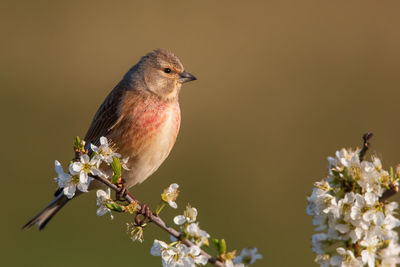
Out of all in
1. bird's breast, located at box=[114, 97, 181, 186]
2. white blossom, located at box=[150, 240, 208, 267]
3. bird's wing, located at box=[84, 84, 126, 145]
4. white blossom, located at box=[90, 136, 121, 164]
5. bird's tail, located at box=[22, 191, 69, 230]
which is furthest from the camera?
bird's tail, located at box=[22, 191, 69, 230]

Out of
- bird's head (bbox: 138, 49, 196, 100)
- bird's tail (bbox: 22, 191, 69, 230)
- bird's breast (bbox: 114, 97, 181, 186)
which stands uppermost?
bird's head (bbox: 138, 49, 196, 100)

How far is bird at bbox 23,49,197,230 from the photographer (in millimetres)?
4078

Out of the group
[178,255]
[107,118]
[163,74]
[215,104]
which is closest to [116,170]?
[178,255]

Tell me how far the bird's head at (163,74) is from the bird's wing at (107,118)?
21 centimetres

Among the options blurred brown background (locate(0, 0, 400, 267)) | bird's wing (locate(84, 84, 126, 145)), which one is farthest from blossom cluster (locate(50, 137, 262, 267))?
blurred brown background (locate(0, 0, 400, 267))

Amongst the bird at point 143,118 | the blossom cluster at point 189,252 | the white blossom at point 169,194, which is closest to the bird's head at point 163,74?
the bird at point 143,118

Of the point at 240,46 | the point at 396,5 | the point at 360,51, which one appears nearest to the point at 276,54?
the point at 240,46

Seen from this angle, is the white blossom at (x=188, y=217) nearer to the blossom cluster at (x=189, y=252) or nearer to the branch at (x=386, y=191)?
the blossom cluster at (x=189, y=252)

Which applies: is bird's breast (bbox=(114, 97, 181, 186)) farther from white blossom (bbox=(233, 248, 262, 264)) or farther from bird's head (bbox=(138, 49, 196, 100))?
white blossom (bbox=(233, 248, 262, 264))

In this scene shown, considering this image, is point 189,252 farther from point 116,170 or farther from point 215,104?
point 215,104

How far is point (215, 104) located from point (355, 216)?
28.6ft

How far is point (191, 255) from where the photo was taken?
224 centimetres

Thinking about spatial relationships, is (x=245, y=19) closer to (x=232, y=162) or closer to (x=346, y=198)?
(x=232, y=162)

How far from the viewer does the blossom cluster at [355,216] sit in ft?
6.82
